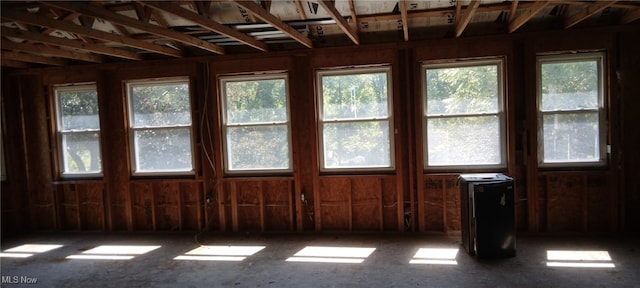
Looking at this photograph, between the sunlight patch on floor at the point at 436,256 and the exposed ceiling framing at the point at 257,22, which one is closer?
the exposed ceiling framing at the point at 257,22

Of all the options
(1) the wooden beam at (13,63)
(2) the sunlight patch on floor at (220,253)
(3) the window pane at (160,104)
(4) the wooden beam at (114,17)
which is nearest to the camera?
(4) the wooden beam at (114,17)

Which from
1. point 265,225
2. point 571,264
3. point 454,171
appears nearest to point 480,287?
point 571,264

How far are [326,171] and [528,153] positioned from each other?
2575 millimetres

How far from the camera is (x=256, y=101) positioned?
536 cm

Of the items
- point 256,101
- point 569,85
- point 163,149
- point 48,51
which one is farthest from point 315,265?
point 48,51

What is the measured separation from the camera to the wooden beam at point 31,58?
4641mm

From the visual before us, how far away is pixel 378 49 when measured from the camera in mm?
4977

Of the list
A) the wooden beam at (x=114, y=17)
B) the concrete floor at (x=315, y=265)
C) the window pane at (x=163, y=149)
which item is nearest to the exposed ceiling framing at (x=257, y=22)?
the wooden beam at (x=114, y=17)

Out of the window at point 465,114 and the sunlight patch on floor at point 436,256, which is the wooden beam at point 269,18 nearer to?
the window at point 465,114

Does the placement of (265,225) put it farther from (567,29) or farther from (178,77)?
(567,29)

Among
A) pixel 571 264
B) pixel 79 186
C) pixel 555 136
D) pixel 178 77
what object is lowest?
pixel 571 264

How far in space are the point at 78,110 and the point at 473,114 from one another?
18.6ft

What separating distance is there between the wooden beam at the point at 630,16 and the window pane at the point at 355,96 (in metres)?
2.75

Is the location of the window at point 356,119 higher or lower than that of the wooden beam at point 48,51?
lower
